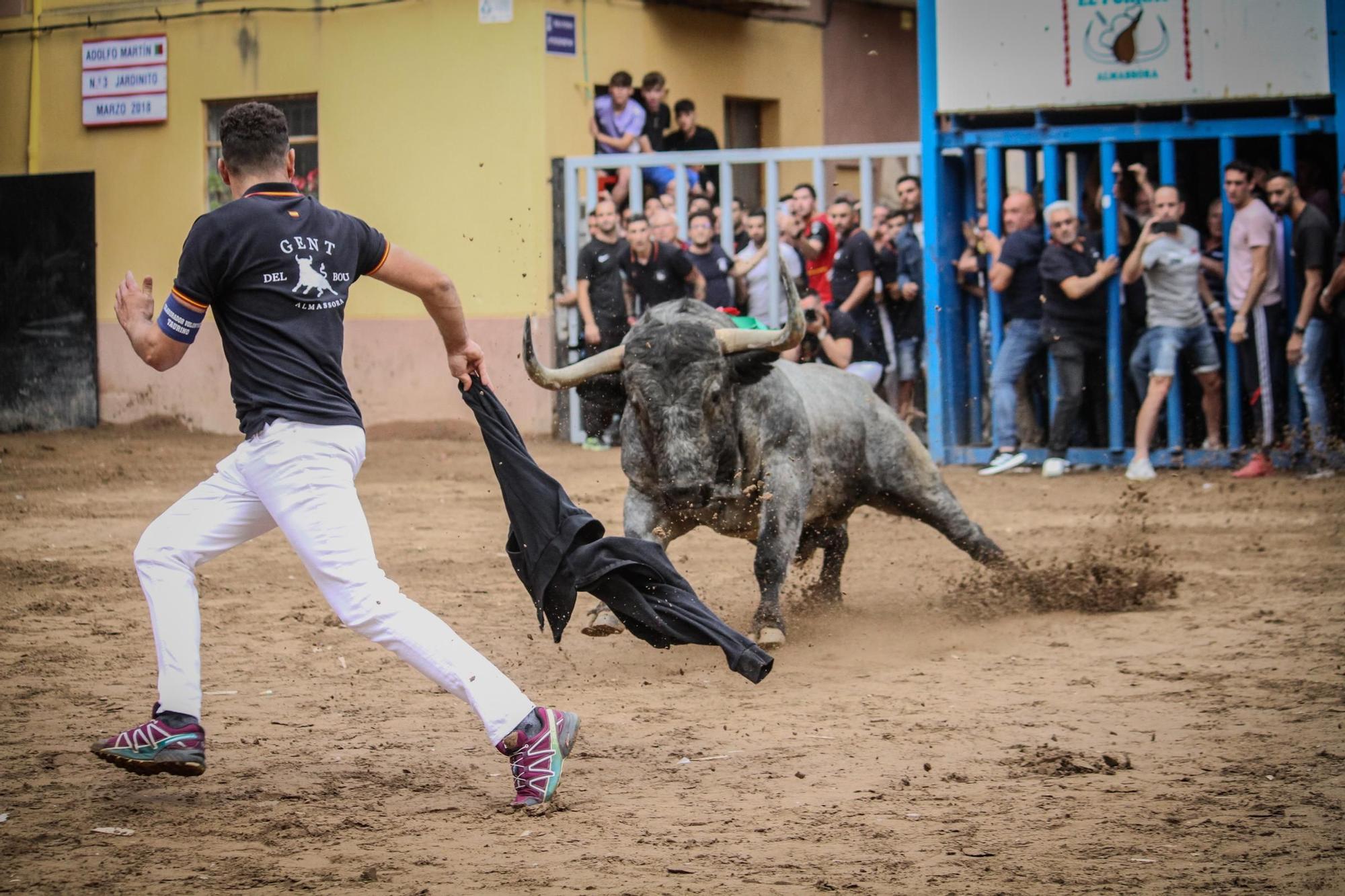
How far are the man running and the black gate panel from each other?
14.5 metres

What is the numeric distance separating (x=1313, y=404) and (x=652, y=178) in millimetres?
6748

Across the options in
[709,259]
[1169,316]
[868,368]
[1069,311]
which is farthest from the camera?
[709,259]

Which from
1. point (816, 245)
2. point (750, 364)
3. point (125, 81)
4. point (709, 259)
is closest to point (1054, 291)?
point (816, 245)

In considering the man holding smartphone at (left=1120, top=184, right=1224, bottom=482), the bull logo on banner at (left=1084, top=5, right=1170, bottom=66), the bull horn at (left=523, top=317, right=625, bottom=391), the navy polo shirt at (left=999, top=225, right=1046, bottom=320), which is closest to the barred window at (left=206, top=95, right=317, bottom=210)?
the navy polo shirt at (left=999, top=225, right=1046, bottom=320)

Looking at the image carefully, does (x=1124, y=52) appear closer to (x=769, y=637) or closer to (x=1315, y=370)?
(x=1315, y=370)

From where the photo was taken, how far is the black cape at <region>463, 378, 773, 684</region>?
562 centimetres

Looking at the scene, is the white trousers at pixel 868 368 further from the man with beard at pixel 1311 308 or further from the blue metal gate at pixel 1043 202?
the man with beard at pixel 1311 308

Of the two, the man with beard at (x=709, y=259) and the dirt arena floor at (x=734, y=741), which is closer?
the dirt arena floor at (x=734, y=741)

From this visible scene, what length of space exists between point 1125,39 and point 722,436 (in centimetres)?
739

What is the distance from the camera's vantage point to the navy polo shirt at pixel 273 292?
499cm

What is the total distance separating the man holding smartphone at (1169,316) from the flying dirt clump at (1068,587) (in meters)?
4.12

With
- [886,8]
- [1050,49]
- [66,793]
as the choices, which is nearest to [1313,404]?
[1050,49]

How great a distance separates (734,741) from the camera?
601 cm

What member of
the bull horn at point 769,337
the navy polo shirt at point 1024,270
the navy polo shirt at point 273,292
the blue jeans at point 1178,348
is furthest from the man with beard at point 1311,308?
the navy polo shirt at point 273,292
